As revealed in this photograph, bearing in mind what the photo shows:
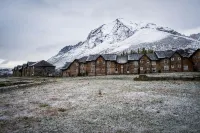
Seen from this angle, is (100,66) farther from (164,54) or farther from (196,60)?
(196,60)

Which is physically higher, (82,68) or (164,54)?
(164,54)

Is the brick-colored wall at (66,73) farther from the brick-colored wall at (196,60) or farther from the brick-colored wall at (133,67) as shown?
the brick-colored wall at (196,60)

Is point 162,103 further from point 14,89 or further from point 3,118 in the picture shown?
point 14,89

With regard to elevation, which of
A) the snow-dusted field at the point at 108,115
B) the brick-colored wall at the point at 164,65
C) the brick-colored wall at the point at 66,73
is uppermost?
the brick-colored wall at the point at 164,65

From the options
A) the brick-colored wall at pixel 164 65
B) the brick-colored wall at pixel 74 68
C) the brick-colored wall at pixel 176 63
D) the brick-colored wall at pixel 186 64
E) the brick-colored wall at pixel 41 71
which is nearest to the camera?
the brick-colored wall at pixel 186 64

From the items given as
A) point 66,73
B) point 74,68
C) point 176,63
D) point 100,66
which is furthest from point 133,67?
point 66,73

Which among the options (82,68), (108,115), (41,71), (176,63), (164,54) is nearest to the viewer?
(108,115)

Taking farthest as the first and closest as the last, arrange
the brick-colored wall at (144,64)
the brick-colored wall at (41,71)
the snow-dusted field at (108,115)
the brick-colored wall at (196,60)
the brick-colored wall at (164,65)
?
1. the brick-colored wall at (41,71)
2. the brick-colored wall at (144,64)
3. the brick-colored wall at (164,65)
4. the brick-colored wall at (196,60)
5. the snow-dusted field at (108,115)

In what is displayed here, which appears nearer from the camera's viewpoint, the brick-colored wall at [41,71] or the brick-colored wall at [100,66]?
the brick-colored wall at [100,66]

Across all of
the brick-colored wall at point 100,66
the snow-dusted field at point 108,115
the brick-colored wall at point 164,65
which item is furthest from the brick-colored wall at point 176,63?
the snow-dusted field at point 108,115

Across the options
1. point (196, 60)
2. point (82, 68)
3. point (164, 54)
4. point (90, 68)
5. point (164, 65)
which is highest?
point (164, 54)

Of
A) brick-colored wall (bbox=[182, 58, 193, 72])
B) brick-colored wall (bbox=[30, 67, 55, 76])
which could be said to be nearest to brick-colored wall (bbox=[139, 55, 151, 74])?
brick-colored wall (bbox=[182, 58, 193, 72])

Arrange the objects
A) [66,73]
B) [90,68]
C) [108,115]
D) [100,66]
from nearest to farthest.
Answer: [108,115], [100,66], [90,68], [66,73]

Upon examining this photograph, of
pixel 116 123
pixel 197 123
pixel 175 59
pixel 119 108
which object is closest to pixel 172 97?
pixel 119 108
